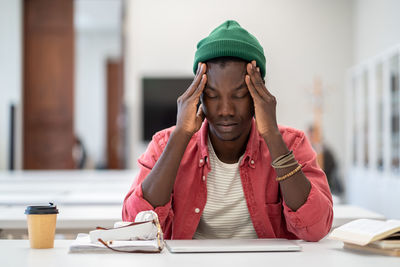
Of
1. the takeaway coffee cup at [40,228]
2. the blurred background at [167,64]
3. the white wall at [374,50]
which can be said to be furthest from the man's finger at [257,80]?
the blurred background at [167,64]

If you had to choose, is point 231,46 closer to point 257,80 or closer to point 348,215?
point 257,80

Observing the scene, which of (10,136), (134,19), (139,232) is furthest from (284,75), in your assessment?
(139,232)

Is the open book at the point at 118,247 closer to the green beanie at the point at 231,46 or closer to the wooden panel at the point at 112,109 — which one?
the green beanie at the point at 231,46

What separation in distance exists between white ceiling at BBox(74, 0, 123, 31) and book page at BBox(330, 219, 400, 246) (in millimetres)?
8046

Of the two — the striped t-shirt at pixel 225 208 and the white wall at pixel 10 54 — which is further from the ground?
the white wall at pixel 10 54

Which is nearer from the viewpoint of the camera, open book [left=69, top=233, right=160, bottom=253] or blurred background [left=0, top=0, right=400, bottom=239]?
open book [left=69, top=233, right=160, bottom=253]

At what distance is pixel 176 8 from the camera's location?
266 inches

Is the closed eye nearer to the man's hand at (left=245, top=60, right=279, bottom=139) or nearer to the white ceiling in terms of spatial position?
the man's hand at (left=245, top=60, right=279, bottom=139)

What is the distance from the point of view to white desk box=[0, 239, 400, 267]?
1.16 m

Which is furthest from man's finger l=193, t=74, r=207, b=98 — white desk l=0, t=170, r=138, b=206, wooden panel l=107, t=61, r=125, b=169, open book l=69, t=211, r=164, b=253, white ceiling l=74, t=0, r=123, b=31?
wooden panel l=107, t=61, r=125, b=169

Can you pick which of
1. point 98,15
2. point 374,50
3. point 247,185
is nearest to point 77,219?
point 247,185

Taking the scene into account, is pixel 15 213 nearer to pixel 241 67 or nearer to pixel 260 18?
pixel 241 67

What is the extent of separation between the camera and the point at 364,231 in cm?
133

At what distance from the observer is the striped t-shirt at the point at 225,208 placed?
5.31ft
